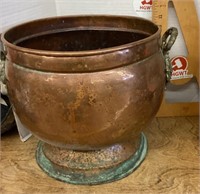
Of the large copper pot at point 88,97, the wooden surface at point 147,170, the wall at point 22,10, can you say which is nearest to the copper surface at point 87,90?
the large copper pot at point 88,97

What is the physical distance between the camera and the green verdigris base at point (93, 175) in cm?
72

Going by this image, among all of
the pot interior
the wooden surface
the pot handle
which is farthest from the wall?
the pot handle

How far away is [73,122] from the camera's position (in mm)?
616

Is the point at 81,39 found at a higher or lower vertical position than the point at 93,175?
higher

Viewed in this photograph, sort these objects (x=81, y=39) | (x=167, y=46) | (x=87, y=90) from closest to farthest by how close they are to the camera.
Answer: (x=87, y=90)
(x=167, y=46)
(x=81, y=39)

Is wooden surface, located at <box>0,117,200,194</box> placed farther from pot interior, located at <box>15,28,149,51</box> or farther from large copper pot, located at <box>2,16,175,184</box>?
pot interior, located at <box>15,28,149,51</box>

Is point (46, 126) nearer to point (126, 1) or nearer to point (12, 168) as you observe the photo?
point (12, 168)

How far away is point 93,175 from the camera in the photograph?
0.73 m

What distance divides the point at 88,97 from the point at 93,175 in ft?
0.71

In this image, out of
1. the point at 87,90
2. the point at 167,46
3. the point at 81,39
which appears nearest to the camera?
the point at 87,90

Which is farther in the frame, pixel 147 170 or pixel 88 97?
pixel 147 170

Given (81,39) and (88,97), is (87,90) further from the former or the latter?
(81,39)

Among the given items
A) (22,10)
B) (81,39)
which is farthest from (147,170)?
(22,10)

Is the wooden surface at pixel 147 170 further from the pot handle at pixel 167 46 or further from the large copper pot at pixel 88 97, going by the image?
the pot handle at pixel 167 46
